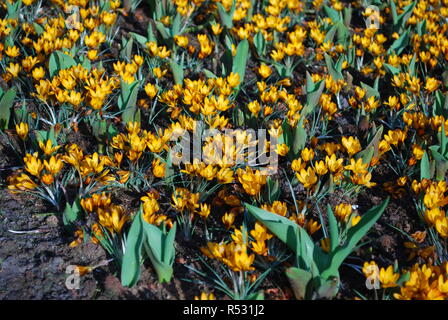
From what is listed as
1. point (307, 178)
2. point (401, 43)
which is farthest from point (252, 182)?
point (401, 43)

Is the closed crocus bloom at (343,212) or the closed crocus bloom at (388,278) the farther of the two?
the closed crocus bloom at (343,212)

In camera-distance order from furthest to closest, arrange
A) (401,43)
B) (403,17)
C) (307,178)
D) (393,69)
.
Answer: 1. (403,17)
2. (401,43)
3. (393,69)
4. (307,178)

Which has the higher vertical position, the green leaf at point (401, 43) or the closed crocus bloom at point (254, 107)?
the green leaf at point (401, 43)

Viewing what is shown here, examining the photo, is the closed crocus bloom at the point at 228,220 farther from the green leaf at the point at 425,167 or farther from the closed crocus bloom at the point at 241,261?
the green leaf at the point at 425,167

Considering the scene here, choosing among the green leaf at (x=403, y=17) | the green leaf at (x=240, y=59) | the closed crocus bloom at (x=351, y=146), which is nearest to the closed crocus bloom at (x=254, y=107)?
the green leaf at (x=240, y=59)

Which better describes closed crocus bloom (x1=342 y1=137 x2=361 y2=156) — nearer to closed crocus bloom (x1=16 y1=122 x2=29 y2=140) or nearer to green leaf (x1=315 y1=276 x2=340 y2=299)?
green leaf (x1=315 y1=276 x2=340 y2=299)

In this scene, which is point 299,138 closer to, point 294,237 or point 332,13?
point 294,237

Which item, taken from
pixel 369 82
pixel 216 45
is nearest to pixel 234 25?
pixel 216 45
